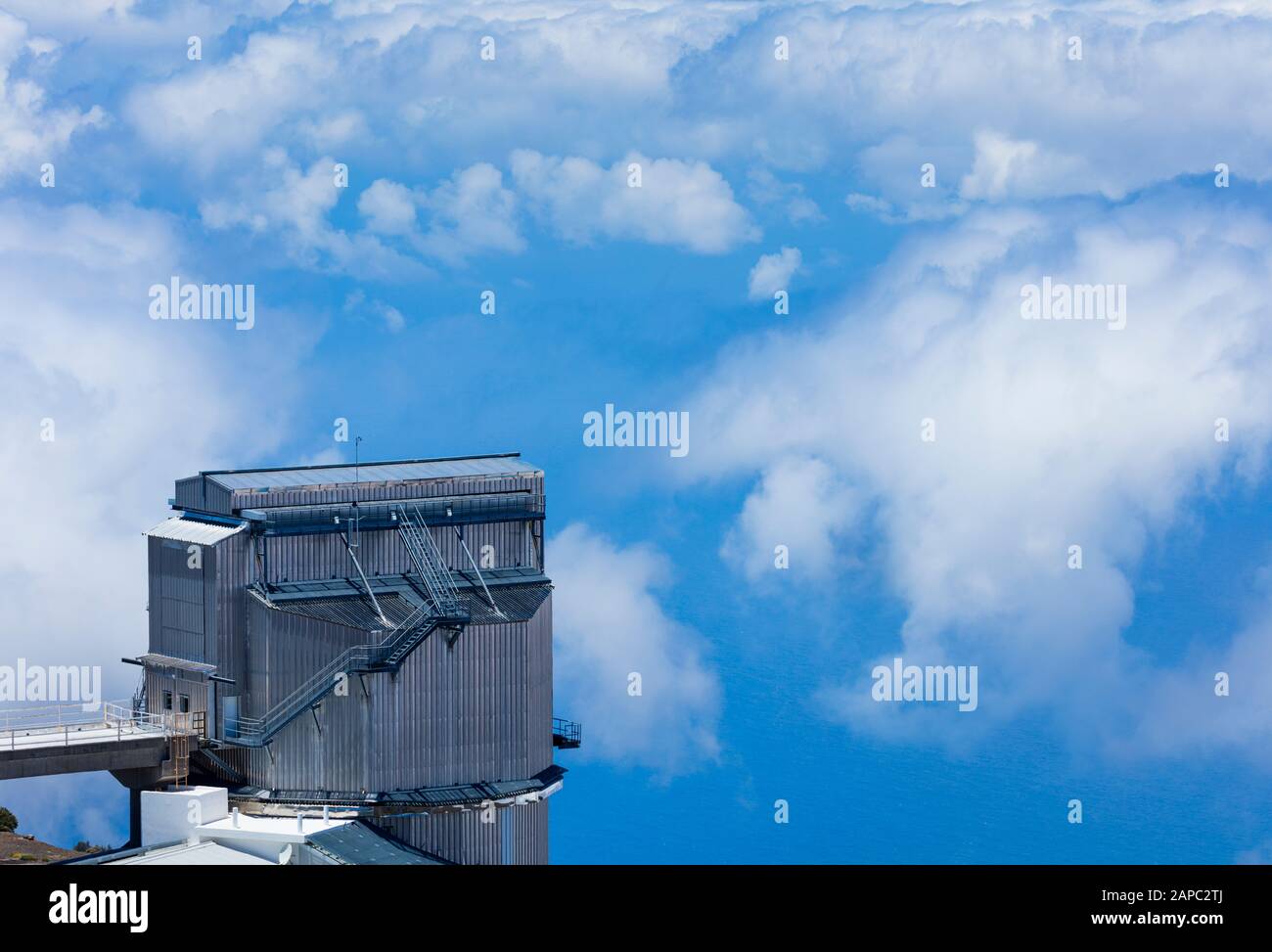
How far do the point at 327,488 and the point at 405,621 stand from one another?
5.22 meters

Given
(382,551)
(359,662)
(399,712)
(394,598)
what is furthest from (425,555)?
(399,712)

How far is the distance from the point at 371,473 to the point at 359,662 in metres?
7.82

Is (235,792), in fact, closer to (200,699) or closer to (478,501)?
(200,699)

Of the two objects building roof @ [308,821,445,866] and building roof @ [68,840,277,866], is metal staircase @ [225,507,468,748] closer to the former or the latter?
Result: building roof @ [68,840,277,866]

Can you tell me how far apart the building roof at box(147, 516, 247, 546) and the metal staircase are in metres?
5.41

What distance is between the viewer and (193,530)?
71.1 meters

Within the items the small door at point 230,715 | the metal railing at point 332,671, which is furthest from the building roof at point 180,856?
the small door at point 230,715

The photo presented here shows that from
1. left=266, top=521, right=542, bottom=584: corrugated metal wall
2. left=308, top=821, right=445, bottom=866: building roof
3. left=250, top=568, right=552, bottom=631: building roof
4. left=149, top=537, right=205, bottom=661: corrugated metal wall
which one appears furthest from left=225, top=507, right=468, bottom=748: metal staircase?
left=308, top=821, right=445, bottom=866: building roof

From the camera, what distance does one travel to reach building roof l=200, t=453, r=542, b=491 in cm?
7106

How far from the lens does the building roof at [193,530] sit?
229 ft

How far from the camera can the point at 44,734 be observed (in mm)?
69500

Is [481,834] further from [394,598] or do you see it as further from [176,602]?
[176,602]

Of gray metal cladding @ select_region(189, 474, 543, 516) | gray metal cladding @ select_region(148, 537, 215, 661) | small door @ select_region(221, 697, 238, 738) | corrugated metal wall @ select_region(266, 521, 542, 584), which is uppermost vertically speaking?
gray metal cladding @ select_region(189, 474, 543, 516)
